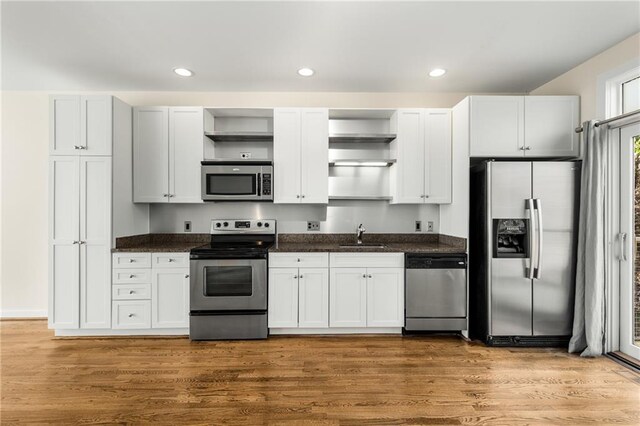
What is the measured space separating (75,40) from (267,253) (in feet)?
7.96

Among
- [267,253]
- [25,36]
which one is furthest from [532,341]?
[25,36]

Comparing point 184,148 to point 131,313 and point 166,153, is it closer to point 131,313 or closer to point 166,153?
point 166,153

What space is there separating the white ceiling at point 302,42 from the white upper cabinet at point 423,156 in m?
0.40

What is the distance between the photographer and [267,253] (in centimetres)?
333

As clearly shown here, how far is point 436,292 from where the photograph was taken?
3318 millimetres

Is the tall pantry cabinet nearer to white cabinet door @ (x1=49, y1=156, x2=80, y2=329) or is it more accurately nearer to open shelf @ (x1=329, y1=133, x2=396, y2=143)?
white cabinet door @ (x1=49, y1=156, x2=80, y2=329)

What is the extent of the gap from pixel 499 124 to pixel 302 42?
203 centimetres

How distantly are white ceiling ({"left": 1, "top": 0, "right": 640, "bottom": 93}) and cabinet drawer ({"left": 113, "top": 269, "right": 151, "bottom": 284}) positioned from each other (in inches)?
78.6

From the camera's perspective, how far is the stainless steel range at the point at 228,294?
323 cm

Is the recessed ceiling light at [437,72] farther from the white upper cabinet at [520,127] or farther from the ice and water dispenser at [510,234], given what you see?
the ice and water dispenser at [510,234]

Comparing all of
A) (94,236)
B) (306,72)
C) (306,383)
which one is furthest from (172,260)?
(306,72)

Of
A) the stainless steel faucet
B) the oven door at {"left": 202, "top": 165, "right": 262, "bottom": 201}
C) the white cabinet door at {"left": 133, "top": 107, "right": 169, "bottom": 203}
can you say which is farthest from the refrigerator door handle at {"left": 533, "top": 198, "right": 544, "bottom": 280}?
the white cabinet door at {"left": 133, "top": 107, "right": 169, "bottom": 203}

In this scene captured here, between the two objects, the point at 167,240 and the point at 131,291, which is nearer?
the point at 131,291

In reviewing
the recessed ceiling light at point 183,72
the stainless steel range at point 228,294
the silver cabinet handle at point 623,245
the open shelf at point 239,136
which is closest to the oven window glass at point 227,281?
the stainless steel range at point 228,294
